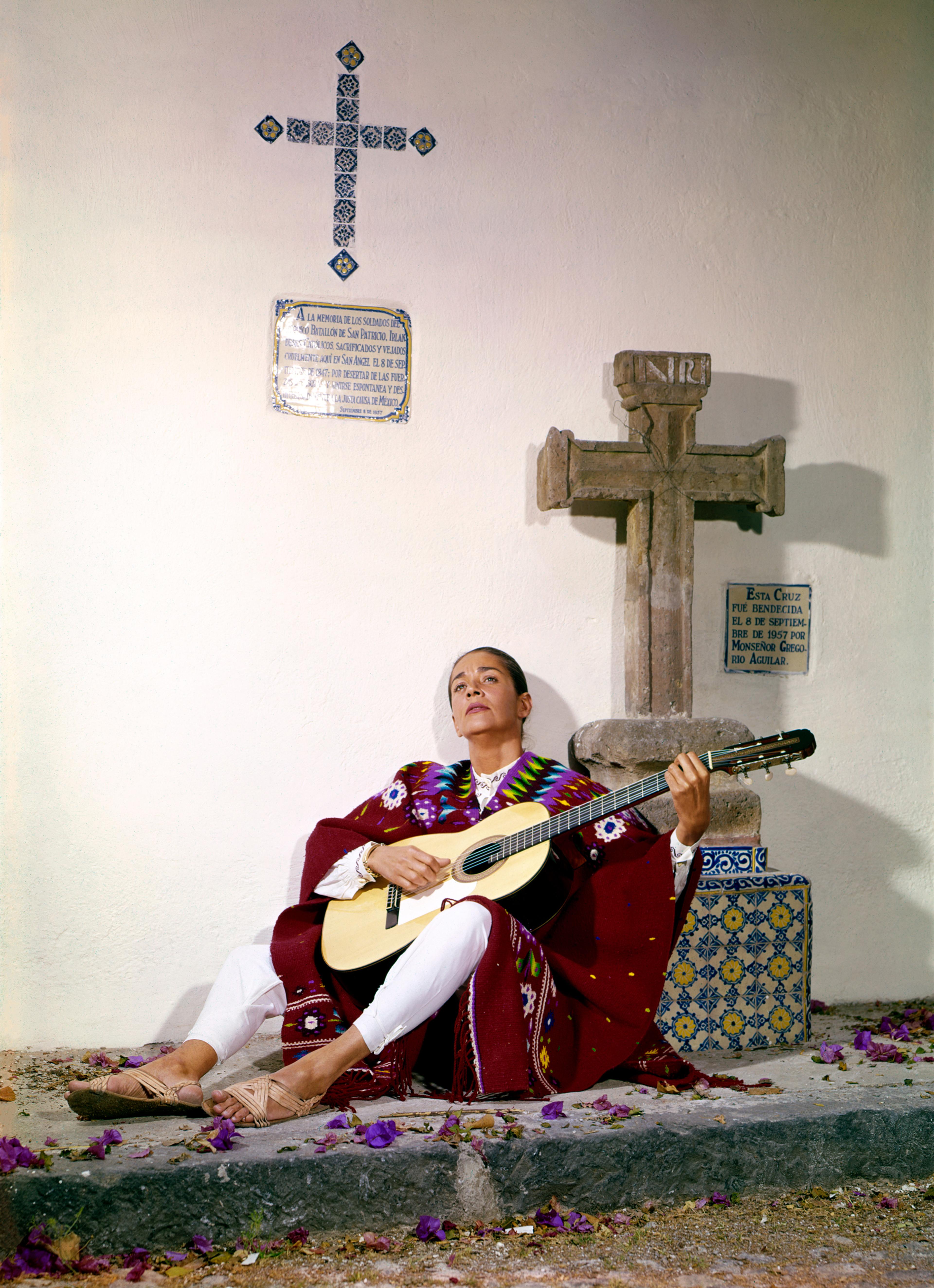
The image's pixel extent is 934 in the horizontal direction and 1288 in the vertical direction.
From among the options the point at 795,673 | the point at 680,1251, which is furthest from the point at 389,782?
the point at 680,1251

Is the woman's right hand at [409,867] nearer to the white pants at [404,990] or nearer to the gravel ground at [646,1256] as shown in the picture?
the white pants at [404,990]

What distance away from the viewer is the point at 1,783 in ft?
11.5

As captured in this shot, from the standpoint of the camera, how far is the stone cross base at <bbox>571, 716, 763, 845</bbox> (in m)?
3.56

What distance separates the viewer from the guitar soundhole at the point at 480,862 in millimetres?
2846

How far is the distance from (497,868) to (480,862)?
0.05 m

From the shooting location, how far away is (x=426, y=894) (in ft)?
9.41

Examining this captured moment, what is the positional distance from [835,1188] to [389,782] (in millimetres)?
1849

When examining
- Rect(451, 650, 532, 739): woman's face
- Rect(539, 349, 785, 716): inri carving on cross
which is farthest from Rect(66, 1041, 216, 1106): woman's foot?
Rect(539, 349, 785, 716): inri carving on cross

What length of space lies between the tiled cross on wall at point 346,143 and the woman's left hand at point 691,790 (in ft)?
7.05

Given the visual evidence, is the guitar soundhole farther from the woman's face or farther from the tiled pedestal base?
the tiled pedestal base

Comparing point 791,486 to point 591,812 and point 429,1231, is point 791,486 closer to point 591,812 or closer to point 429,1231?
point 591,812

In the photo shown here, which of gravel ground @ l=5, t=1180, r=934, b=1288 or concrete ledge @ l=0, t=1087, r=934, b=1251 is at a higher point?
concrete ledge @ l=0, t=1087, r=934, b=1251

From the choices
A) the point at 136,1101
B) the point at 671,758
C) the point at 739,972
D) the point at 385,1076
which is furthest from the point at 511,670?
the point at 136,1101

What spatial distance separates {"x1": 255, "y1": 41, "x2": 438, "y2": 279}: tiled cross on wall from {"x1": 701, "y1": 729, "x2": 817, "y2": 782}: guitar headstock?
2.18 m
